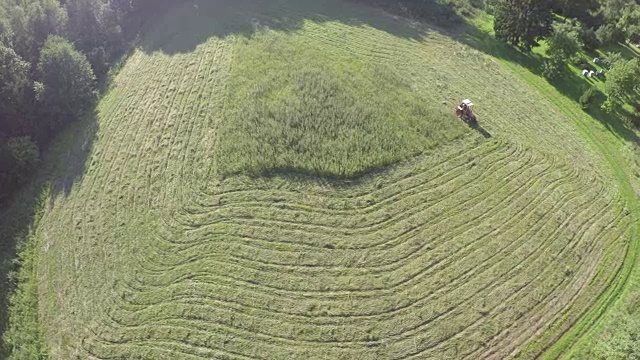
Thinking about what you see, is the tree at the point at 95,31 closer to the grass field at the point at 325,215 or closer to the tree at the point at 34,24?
the tree at the point at 34,24

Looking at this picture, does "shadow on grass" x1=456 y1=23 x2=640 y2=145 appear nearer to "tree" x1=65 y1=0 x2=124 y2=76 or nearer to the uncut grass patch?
the uncut grass patch

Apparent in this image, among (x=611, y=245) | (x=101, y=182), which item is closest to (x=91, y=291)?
(x=101, y=182)

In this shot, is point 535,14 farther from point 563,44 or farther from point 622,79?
point 622,79

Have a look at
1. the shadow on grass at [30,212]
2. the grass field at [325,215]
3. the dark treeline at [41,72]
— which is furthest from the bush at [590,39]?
the shadow on grass at [30,212]

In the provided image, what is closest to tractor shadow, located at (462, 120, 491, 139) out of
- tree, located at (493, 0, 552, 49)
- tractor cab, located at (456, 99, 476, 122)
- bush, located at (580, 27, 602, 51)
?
tractor cab, located at (456, 99, 476, 122)

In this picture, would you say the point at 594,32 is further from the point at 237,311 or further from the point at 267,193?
the point at 237,311

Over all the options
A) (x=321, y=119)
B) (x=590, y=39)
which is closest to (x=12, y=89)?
(x=321, y=119)
